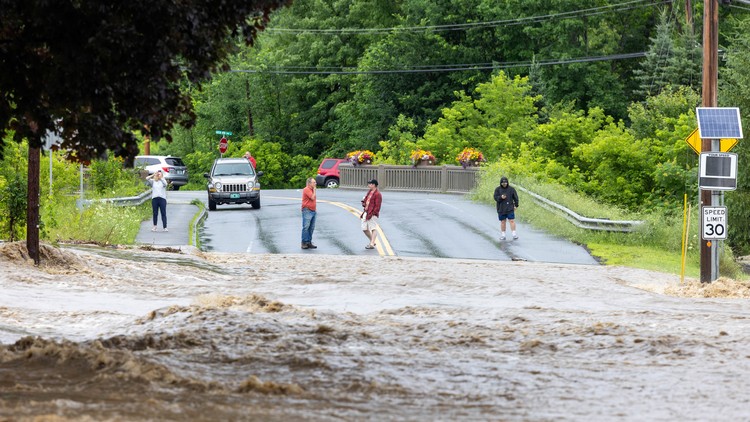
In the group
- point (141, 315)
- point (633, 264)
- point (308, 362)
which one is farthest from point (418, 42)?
point (308, 362)

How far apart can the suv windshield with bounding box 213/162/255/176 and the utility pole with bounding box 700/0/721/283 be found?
20.8 metres

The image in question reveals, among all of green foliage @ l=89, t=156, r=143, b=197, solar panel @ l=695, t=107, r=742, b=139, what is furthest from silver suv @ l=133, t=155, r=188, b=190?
solar panel @ l=695, t=107, r=742, b=139

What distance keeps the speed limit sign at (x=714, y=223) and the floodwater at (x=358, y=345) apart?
1.06 meters

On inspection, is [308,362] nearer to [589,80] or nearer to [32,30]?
[32,30]

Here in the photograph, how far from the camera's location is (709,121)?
22.5 m

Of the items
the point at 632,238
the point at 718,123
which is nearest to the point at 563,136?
the point at 632,238

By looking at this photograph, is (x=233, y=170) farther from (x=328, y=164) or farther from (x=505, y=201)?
(x=328, y=164)

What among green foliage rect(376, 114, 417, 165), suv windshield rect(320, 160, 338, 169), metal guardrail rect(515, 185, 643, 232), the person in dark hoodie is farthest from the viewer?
suv windshield rect(320, 160, 338, 169)

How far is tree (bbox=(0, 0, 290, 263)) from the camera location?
35.9 feet

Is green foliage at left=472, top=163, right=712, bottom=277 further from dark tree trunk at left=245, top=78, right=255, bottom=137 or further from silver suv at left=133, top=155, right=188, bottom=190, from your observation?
dark tree trunk at left=245, top=78, right=255, bottom=137

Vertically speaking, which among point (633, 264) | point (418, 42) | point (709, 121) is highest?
point (418, 42)

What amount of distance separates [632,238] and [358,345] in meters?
19.5

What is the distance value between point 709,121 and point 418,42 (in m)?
53.6

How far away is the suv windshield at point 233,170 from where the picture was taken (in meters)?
41.0
